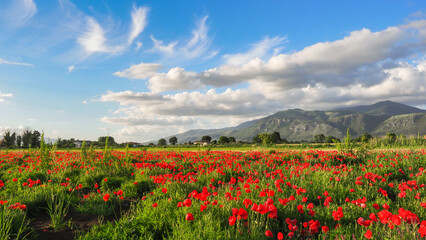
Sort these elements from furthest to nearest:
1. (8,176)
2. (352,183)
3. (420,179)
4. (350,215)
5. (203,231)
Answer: (8,176)
(420,179)
(352,183)
(350,215)
(203,231)

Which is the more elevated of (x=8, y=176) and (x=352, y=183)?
(x=8, y=176)

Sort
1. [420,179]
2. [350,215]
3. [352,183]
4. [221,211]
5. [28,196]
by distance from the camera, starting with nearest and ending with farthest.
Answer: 1. [221,211]
2. [350,215]
3. [28,196]
4. [352,183]
5. [420,179]

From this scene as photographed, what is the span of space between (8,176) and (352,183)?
11911 mm

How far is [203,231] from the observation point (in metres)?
3.39

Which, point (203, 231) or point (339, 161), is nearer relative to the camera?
point (203, 231)

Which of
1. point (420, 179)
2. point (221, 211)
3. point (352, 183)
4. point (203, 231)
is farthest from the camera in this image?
point (420, 179)

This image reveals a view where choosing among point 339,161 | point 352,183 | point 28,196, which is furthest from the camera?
point 339,161

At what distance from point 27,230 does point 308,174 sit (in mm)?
7363

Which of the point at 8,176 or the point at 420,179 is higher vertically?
the point at 8,176

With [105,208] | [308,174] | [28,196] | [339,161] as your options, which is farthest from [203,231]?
[339,161]

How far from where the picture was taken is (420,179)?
7500mm

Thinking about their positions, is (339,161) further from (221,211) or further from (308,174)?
(221,211)

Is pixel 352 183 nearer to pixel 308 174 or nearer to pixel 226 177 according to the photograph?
pixel 308 174

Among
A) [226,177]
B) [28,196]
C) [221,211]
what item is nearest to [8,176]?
[28,196]
